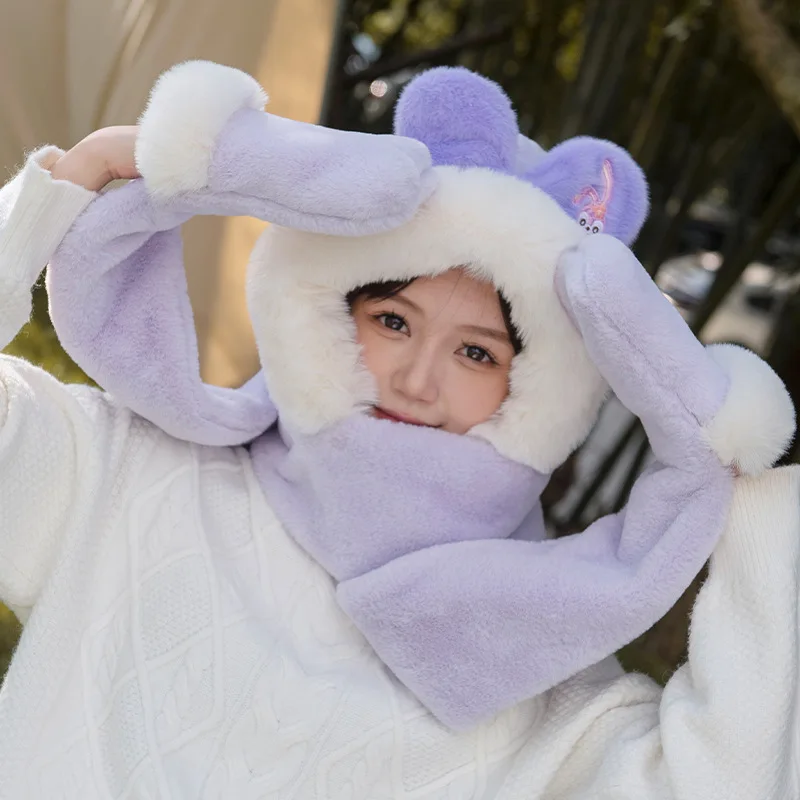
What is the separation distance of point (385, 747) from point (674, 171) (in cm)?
278

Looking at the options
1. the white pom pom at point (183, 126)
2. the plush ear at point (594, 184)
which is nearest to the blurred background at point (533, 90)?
the plush ear at point (594, 184)

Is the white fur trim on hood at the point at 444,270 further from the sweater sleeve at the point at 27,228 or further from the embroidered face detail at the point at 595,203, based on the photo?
the sweater sleeve at the point at 27,228

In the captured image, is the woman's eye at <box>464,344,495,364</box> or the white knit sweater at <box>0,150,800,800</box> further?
the woman's eye at <box>464,344,495,364</box>

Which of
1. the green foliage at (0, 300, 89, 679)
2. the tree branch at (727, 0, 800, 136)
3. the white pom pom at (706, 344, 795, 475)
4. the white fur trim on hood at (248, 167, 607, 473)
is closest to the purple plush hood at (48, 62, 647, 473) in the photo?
the white fur trim on hood at (248, 167, 607, 473)

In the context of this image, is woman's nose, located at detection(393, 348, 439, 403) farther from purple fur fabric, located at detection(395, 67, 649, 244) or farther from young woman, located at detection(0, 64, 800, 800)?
purple fur fabric, located at detection(395, 67, 649, 244)

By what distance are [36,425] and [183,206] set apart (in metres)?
0.30

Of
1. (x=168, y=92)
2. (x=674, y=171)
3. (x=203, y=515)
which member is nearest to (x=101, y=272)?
(x=168, y=92)

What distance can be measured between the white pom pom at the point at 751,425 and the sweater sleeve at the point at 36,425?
0.71m

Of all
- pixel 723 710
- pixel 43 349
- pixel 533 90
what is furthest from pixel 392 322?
pixel 533 90

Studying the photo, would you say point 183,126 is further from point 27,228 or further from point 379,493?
point 379,493

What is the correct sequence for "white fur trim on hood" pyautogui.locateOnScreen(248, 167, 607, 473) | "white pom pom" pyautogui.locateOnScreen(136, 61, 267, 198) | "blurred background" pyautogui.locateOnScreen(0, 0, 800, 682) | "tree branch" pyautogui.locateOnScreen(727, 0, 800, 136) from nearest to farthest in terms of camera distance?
"white pom pom" pyautogui.locateOnScreen(136, 61, 267, 198)
"white fur trim on hood" pyautogui.locateOnScreen(248, 167, 607, 473)
"tree branch" pyautogui.locateOnScreen(727, 0, 800, 136)
"blurred background" pyautogui.locateOnScreen(0, 0, 800, 682)

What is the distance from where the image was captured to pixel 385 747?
111 cm

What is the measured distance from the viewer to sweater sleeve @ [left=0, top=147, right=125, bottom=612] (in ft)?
3.36

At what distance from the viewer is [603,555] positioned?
3.66 ft
